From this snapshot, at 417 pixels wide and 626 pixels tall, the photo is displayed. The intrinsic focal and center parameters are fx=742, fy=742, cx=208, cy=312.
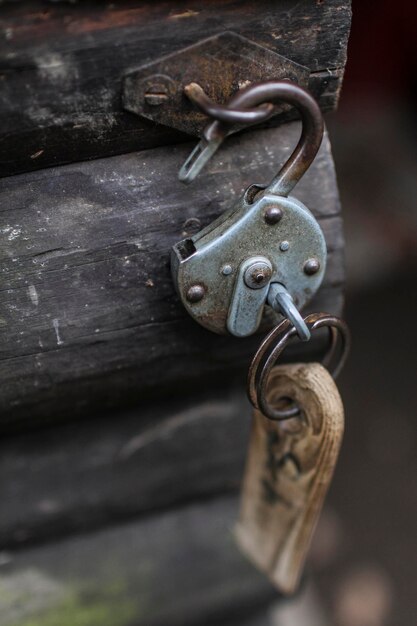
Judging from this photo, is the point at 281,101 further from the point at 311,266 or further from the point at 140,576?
the point at 140,576

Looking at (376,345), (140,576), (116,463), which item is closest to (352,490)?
(376,345)

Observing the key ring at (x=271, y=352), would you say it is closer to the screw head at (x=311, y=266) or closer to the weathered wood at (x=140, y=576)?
the screw head at (x=311, y=266)

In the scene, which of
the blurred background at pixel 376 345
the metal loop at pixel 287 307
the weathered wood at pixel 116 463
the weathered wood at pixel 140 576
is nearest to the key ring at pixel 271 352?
the metal loop at pixel 287 307

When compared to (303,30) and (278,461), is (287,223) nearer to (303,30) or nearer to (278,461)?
(303,30)

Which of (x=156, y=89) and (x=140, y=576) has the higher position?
(x=156, y=89)

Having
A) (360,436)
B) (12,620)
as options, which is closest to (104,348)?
(12,620)

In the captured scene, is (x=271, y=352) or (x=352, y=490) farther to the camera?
(x=352, y=490)

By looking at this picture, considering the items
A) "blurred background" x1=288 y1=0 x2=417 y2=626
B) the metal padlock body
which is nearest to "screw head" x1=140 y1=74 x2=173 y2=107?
the metal padlock body
